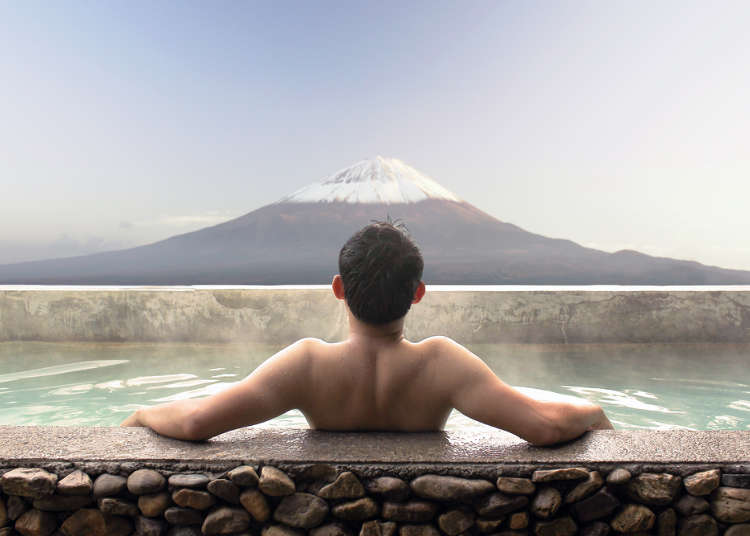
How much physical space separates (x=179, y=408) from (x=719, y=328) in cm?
442

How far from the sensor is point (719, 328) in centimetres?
435

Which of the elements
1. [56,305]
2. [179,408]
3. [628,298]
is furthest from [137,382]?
[628,298]

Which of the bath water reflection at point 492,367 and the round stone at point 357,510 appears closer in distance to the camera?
the round stone at point 357,510

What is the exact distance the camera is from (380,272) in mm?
1303

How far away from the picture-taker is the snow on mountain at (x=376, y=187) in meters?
33.0

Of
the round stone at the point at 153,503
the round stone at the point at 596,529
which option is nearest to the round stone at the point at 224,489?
the round stone at the point at 153,503

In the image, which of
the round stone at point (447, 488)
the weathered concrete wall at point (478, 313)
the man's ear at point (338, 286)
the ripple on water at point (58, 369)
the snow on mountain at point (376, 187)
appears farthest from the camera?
the snow on mountain at point (376, 187)

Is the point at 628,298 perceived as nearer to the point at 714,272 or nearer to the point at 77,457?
the point at 77,457

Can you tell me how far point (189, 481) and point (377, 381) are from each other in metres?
0.47

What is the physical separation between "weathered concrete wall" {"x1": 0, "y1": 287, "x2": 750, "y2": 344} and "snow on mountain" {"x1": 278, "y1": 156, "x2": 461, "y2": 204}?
28437 millimetres

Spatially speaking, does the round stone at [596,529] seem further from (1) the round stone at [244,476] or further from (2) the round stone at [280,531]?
(1) the round stone at [244,476]

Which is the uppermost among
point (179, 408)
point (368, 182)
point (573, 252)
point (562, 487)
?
point (368, 182)

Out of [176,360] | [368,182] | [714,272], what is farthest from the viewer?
[714,272]

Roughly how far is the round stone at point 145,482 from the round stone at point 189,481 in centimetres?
3
